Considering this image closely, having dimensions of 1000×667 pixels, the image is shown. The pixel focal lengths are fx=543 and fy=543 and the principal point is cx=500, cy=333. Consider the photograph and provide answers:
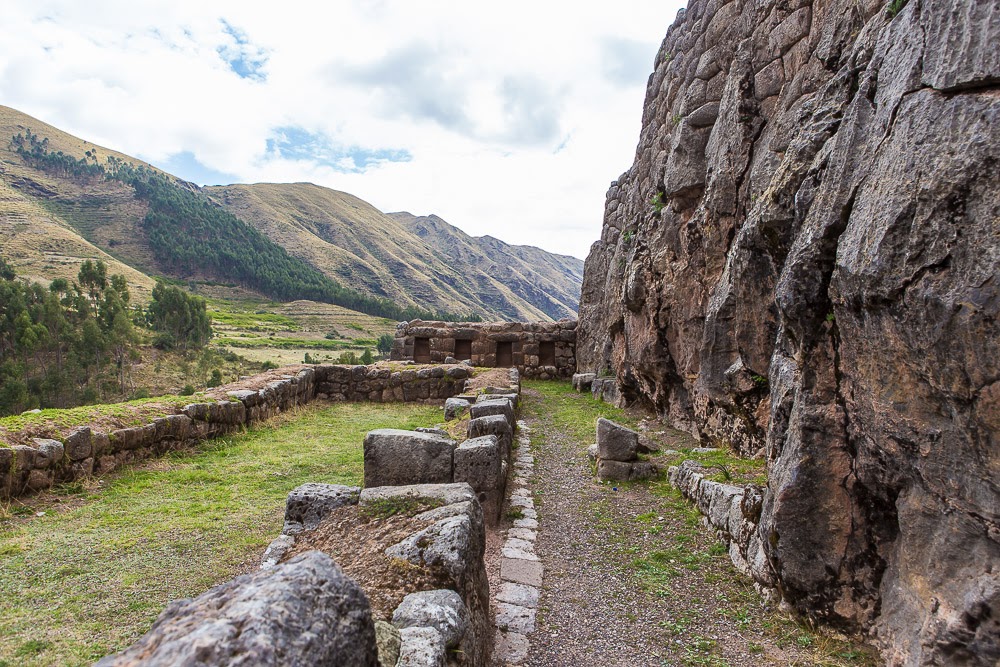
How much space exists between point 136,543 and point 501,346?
2235 cm

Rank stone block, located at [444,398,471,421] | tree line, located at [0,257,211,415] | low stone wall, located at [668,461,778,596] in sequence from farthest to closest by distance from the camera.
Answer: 1. tree line, located at [0,257,211,415]
2. stone block, located at [444,398,471,421]
3. low stone wall, located at [668,461,778,596]

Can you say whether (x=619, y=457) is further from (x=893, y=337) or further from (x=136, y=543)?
(x=136, y=543)

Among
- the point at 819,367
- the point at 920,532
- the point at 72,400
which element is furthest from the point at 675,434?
the point at 72,400

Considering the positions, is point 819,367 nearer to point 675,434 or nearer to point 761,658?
point 761,658

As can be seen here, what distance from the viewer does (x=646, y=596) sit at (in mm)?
5762

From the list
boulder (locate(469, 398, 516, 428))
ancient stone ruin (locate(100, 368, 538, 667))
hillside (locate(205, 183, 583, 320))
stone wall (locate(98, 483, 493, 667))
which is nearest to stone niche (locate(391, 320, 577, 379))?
boulder (locate(469, 398, 516, 428))

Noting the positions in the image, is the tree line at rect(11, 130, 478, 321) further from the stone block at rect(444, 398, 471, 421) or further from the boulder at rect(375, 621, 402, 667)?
the boulder at rect(375, 621, 402, 667)

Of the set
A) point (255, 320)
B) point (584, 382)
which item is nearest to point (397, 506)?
point (584, 382)

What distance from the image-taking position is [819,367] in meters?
5.08

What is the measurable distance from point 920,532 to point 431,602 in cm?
359

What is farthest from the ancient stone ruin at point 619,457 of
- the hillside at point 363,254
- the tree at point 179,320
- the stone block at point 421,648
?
the hillside at point 363,254

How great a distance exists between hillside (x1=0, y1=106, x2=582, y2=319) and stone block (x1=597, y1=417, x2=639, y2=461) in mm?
79716

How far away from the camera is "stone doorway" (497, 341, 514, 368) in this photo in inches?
1101

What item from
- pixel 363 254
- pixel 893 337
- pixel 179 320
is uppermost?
pixel 363 254
